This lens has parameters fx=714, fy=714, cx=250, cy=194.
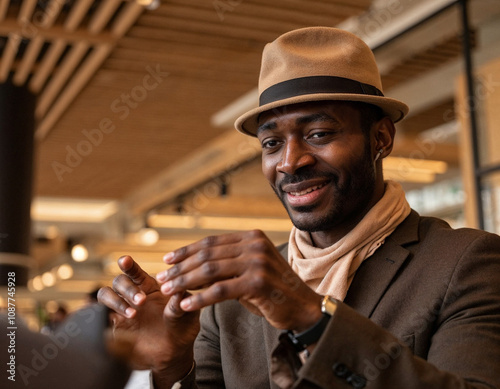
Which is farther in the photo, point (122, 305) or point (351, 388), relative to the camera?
point (122, 305)

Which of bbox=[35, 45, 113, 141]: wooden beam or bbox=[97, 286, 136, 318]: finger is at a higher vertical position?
bbox=[97, 286, 136, 318]: finger

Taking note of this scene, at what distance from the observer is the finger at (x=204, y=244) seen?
3.80ft

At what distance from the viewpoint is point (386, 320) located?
5.27ft

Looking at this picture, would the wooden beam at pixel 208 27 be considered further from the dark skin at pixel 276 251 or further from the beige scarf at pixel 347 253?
the beige scarf at pixel 347 253

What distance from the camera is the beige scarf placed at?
1.69 metres

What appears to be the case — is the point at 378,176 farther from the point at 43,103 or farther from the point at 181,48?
the point at 43,103

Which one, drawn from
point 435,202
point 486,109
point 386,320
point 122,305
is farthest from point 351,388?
point 435,202

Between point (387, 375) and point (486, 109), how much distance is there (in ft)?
15.7

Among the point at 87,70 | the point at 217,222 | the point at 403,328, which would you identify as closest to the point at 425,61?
the point at 87,70

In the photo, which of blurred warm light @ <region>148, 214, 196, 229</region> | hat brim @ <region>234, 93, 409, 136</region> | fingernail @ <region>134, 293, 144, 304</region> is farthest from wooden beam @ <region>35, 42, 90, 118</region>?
blurred warm light @ <region>148, 214, 196, 229</region>

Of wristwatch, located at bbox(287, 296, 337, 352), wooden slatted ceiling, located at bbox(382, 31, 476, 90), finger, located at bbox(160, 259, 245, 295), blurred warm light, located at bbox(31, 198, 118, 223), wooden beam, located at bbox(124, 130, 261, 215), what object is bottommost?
blurred warm light, located at bbox(31, 198, 118, 223)

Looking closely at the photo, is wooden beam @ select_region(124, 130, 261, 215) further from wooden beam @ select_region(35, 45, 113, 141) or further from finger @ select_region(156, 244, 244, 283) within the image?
finger @ select_region(156, 244, 244, 283)

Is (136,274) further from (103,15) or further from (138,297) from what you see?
(103,15)

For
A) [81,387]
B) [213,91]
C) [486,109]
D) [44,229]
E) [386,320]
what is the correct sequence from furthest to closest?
[44,229], [213,91], [486,109], [386,320], [81,387]
